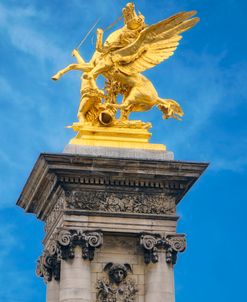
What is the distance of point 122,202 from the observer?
31.4m

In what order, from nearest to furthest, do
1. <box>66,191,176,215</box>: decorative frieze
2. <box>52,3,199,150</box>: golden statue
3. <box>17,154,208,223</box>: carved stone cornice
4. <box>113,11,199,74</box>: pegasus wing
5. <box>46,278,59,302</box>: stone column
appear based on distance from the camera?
<box>17,154,208,223</box>: carved stone cornice, <box>66,191,176,215</box>: decorative frieze, <box>46,278,59,302</box>: stone column, <box>52,3,199,150</box>: golden statue, <box>113,11,199,74</box>: pegasus wing

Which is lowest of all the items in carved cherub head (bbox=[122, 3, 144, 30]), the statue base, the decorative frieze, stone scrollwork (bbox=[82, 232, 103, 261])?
stone scrollwork (bbox=[82, 232, 103, 261])

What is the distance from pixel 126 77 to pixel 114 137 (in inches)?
94.7

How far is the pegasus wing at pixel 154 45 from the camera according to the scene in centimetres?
3412

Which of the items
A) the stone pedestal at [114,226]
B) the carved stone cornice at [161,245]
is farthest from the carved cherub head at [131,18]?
the carved stone cornice at [161,245]

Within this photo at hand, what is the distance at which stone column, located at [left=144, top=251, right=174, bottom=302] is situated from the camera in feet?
101

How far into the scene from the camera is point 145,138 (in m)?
32.9

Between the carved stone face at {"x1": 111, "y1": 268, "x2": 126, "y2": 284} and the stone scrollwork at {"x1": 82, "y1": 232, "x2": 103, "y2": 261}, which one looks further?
the carved stone face at {"x1": 111, "y1": 268, "x2": 126, "y2": 284}

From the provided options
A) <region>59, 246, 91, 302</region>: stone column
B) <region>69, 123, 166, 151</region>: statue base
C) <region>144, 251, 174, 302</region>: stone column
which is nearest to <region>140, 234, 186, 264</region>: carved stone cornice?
<region>144, 251, 174, 302</region>: stone column

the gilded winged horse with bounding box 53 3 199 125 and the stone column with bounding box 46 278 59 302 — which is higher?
the gilded winged horse with bounding box 53 3 199 125

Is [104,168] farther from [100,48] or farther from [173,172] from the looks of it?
[100,48]

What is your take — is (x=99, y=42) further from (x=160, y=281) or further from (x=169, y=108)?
(x=160, y=281)

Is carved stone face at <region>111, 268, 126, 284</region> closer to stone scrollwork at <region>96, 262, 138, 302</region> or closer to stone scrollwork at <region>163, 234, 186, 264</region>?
stone scrollwork at <region>96, 262, 138, 302</region>

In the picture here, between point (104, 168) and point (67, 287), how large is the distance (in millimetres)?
3693
